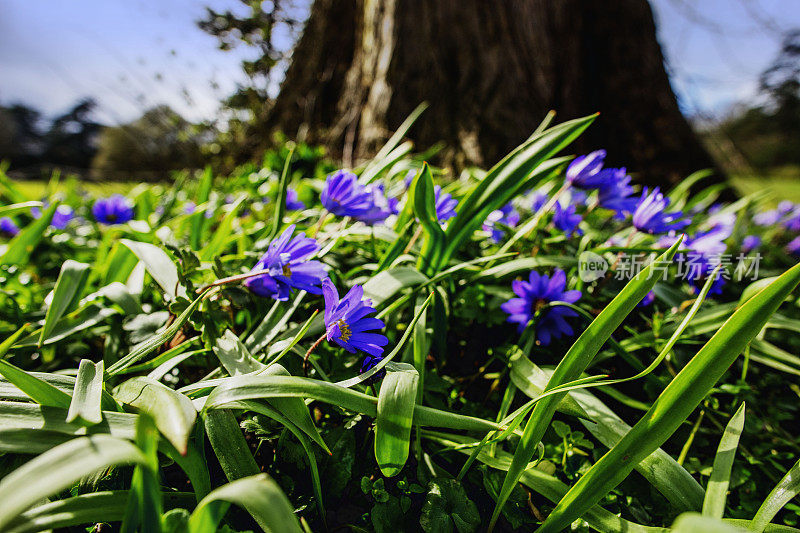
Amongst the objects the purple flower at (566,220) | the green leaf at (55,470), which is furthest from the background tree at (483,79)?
the green leaf at (55,470)

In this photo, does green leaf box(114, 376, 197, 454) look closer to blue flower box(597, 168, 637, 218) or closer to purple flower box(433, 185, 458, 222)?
purple flower box(433, 185, 458, 222)

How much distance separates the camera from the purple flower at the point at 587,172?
1.11 m

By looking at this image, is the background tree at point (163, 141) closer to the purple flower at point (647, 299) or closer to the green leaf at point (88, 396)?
the green leaf at point (88, 396)

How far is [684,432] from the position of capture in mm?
885

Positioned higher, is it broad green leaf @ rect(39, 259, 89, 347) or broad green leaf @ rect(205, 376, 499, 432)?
broad green leaf @ rect(205, 376, 499, 432)

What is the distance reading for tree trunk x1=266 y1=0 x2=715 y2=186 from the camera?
268cm

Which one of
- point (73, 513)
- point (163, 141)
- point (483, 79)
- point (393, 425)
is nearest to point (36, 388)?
point (73, 513)

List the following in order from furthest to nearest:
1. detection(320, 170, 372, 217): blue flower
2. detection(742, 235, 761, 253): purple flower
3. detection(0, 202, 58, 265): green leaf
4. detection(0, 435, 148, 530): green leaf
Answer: detection(742, 235, 761, 253): purple flower < detection(0, 202, 58, 265): green leaf < detection(320, 170, 372, 217): blue flower < detection(0, 435, 148, 530): green leaf

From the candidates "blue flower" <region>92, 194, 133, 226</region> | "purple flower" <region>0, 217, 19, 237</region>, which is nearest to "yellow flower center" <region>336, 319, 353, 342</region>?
"blue flower" <region>92, 194, 133, 226</region>

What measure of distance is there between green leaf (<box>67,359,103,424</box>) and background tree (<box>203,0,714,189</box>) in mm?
2290

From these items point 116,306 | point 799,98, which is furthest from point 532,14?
point 799,98

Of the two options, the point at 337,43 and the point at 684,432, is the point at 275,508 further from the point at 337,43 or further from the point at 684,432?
the point at 337,43

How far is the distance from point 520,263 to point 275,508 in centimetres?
75

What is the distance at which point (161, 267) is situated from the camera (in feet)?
2.94
